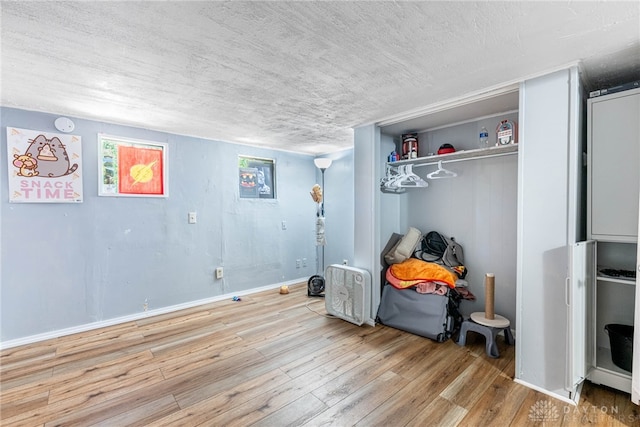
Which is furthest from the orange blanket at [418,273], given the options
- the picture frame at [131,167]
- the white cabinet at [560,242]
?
the picture frame at [131,167]

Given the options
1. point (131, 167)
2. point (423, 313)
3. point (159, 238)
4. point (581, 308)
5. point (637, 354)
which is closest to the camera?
point (637, 354)

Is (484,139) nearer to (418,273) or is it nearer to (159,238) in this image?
(418,273)

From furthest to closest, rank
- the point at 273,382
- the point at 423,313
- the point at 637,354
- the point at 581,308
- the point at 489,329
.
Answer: the point at 423,313 → the point at 489,329 → the point at 273,382 → the point at 581,308 → the point at 637,354

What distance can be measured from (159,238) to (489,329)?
140 inches

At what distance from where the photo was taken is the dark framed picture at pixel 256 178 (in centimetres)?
412

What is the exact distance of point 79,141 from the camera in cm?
287

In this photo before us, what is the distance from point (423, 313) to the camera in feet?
9.02

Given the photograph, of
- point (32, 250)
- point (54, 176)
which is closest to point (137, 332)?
point (32, 250)

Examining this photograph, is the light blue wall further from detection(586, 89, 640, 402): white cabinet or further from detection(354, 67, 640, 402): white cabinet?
detection(586, 89, 640, 402): white cabinet

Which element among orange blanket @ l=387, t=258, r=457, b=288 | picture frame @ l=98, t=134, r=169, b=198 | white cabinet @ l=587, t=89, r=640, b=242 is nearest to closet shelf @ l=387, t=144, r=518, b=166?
A: white cabinet @ l=587, t=89, r=640, b=242

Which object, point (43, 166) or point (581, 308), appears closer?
point (581, 308)

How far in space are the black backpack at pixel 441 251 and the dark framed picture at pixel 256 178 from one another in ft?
7.73

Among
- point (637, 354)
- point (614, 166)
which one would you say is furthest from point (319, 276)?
point (614, 166)

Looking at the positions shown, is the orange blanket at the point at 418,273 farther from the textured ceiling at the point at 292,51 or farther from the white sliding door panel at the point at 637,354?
the textured ceiling at the point at 292,51
